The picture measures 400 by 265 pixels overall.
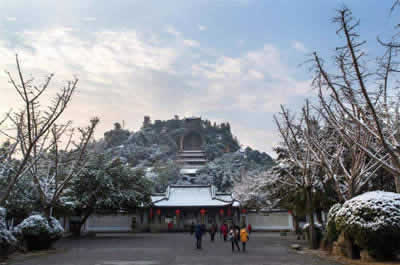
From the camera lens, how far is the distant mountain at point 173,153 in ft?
220

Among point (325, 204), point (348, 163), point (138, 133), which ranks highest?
point (138, 133)

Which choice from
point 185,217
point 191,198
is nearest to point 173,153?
point 191,198

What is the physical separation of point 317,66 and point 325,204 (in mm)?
12696

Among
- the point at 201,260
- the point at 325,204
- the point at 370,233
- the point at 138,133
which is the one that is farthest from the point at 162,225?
the point at 138,133

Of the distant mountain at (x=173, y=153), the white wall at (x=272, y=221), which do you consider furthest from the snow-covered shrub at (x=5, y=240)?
the distant mountain at (x=173, y=153)

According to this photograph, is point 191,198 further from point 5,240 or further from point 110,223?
point 5,240

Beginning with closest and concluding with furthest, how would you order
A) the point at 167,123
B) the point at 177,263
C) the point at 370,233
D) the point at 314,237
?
the point at 370,233
the point at 177,263
the point at 314,237
the point at 167,123

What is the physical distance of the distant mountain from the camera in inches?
2635

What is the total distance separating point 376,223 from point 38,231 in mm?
12646

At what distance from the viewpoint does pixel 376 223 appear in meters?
9.80

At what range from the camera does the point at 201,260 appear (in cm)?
1244

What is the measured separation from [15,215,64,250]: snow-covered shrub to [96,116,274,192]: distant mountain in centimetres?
4164

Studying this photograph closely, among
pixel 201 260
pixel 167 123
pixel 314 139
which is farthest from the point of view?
pixel 167 123

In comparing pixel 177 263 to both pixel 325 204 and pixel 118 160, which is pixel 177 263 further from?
pixel 118 160
